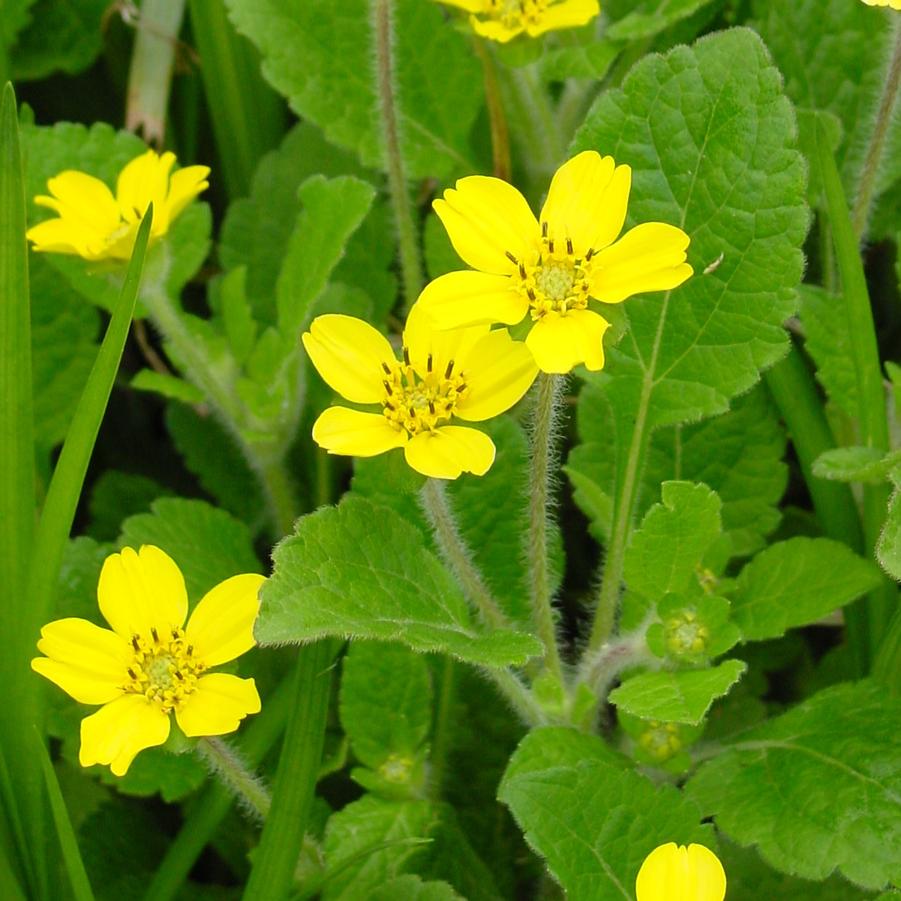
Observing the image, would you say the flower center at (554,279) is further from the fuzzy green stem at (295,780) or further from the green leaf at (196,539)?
the green leaf at (196,539)

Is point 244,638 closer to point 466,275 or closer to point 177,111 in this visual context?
point 466,275

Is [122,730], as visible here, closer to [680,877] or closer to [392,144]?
[680,877]

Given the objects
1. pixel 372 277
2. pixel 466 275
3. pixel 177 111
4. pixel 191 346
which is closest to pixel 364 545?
pixel 466 275

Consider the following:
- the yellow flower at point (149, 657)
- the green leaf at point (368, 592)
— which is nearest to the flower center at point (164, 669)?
the yellow flower at point (149, 657)

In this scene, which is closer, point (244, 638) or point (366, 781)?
point (244, 638)

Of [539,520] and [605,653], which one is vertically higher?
[539,520]

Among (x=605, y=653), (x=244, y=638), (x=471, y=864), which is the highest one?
(x=244, y=638)
